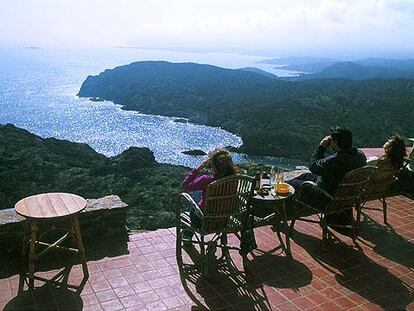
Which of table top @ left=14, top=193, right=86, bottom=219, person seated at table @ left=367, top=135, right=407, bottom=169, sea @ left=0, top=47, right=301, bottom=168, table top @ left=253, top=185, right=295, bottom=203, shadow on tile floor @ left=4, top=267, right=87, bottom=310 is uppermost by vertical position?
person seated at table @ left=367, top=135, right=407, bottom=169

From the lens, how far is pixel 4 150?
37531 mm

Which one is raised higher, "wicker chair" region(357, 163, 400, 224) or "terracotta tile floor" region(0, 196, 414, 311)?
"wicker chair" region(357, 163, 400, 224)

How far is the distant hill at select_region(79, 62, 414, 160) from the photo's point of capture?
63250mm

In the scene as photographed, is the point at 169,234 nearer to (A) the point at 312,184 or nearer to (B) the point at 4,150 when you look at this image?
(A) the point at 312,184

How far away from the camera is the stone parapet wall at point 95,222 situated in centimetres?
397

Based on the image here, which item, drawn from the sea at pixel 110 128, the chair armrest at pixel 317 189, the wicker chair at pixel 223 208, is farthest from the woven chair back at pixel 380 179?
the sea at pixel 110 128

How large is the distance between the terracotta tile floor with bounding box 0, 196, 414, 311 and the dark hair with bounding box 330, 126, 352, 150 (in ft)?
3.54

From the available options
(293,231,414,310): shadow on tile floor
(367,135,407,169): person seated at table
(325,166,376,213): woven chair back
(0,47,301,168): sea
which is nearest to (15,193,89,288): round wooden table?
(293,231,414,310): shadow on tile floor

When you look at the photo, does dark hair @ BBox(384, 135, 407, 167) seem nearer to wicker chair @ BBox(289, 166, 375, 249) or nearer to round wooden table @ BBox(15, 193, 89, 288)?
wicker chair @ BBox(289, 166, 375, 249)

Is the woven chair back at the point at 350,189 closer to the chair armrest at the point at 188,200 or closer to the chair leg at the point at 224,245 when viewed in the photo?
the chair leg at the point at 224,245

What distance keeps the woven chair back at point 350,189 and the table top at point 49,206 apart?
2403 millimetres

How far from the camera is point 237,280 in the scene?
12.4 feet

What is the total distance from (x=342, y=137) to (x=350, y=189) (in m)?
0.53

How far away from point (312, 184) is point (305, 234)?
66cm
